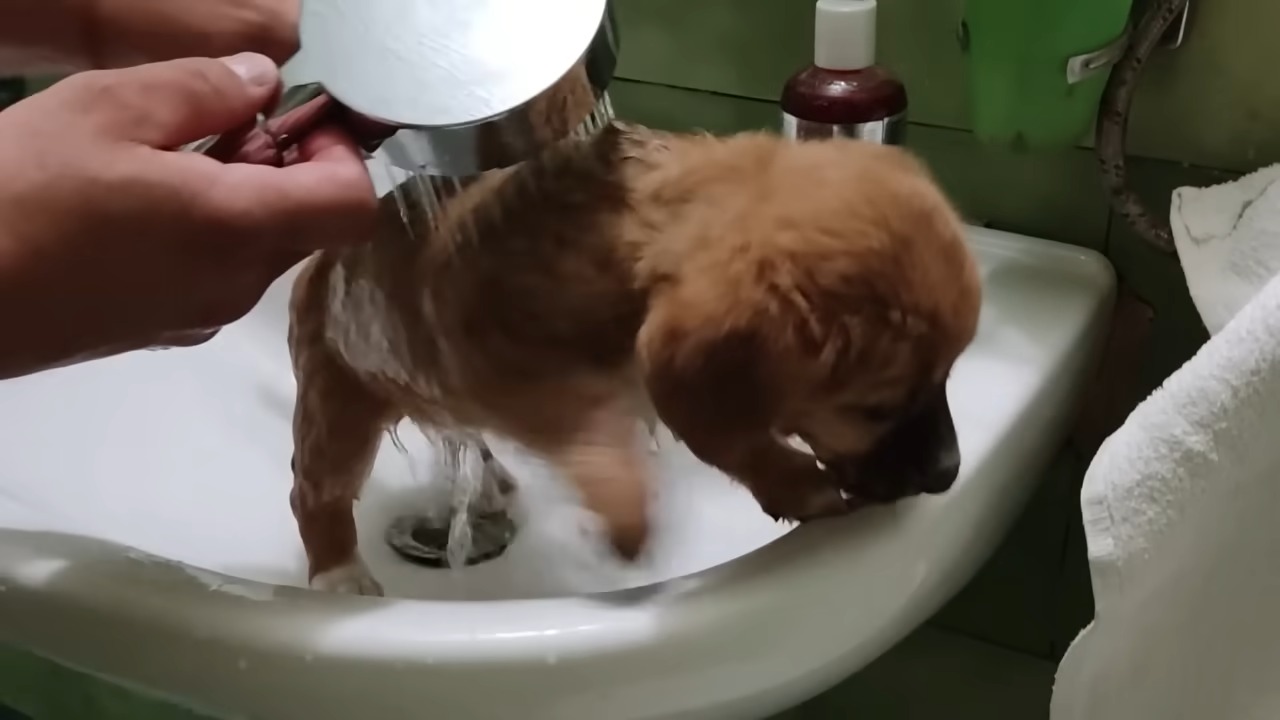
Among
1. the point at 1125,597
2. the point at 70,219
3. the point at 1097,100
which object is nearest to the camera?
the point at 70,219

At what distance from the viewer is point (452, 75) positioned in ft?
1.63

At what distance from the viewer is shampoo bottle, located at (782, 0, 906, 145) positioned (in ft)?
2.15

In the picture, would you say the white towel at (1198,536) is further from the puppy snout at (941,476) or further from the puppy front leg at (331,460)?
the puppy front leg at (331,460)

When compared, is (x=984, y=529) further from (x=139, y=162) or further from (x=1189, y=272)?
(x=139, y=162)

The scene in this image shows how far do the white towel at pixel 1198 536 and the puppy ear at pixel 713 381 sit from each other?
0.15 meters

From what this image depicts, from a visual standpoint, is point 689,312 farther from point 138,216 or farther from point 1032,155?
point 1032,155

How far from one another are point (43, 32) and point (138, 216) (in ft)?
0.80

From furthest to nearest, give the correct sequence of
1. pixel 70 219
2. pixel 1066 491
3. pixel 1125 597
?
pixel 1066 491 → pixel 1125 597 → pixel 70 219

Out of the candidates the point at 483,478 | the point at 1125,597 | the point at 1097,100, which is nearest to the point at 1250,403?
the point at 1125,597

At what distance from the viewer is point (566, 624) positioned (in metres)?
0.47

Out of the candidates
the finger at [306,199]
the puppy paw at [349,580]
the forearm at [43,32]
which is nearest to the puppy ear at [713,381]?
the finger at [306,199]

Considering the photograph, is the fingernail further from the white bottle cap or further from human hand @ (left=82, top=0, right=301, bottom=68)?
the white bottle cap

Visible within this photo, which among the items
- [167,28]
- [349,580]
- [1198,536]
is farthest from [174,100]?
[1198,536]

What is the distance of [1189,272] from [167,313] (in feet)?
1.57
